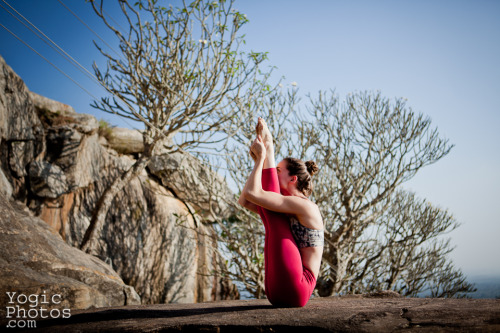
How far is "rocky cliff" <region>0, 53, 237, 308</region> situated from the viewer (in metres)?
6.98

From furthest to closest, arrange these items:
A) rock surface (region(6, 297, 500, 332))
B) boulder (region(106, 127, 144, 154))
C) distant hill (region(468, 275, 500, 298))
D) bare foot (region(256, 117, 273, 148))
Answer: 1. boulder (region(106, 127, 144, 154))
2. distant hill (region(468, 275, 500, 298))
3. bare foot (region(256, 117, 273, 148))
4. rock surface (region(6, 297, 500, 332))

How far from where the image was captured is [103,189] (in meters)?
8.52

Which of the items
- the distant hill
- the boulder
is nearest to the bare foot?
the distant hill

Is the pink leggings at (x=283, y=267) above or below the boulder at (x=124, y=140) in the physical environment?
below

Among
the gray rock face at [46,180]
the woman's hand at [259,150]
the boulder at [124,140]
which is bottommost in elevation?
the woman's hand at [259,150]

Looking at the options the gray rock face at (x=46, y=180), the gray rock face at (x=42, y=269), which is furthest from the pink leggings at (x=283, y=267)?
the gray rock face at (x=46, y=180)

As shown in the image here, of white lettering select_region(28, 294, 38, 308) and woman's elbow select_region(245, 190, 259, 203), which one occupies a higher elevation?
woman's elbow select_region(245, 190, 259, 203)

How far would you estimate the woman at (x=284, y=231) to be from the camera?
81.6 inches

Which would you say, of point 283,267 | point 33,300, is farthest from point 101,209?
point 283,267

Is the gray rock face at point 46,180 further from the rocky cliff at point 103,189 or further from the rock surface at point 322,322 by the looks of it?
the rock surface at point 322,322

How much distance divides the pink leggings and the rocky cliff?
14.6ft

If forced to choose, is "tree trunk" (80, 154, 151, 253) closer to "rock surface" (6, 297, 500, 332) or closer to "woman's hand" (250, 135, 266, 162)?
"rock surface" (6, 297, 500, 332)

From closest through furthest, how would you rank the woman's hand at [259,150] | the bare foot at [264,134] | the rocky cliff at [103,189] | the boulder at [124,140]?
1. the woman's hand at [259,150]
2. the bare foot at [264,134]
3. the rocky cliff at [103,189]
4. the boulder at [124,140]

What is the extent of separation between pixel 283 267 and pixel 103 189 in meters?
7.70
